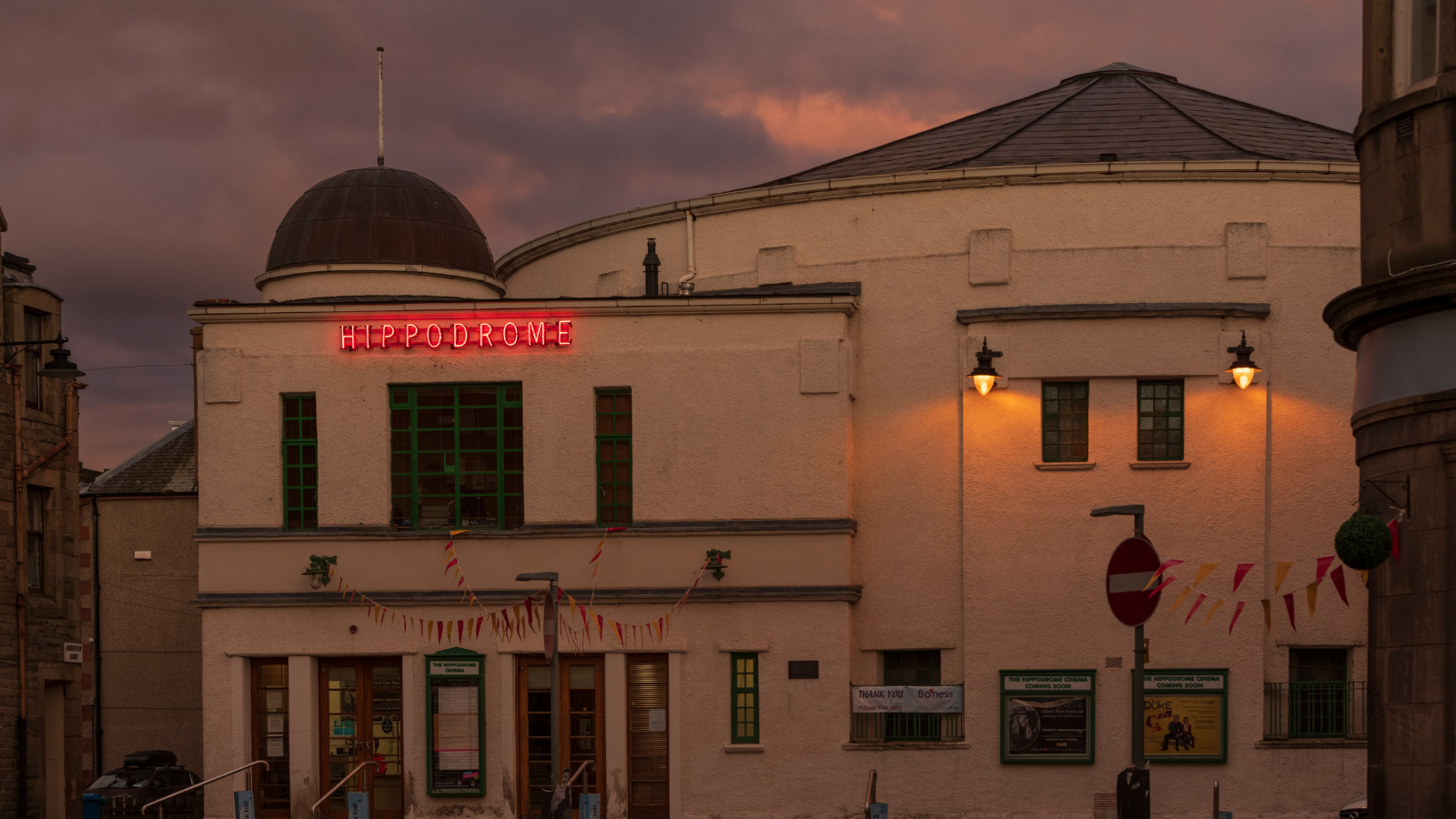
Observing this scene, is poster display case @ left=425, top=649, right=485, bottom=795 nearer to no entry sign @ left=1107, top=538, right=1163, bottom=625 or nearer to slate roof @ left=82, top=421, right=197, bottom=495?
slate roof @ left=82, top=421, right=197, bottom=495

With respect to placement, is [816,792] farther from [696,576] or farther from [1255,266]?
[1255,266]

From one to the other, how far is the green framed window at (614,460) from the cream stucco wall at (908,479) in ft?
0.90

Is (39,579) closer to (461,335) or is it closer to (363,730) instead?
(363,730)

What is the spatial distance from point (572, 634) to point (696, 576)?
6.60ft

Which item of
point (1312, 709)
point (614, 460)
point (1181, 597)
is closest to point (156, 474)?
point (614, 460)

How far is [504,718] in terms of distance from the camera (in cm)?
2553

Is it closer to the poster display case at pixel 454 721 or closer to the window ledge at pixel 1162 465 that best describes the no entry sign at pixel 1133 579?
the window ledge at pixel 1162 465

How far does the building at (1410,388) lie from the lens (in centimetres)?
1389

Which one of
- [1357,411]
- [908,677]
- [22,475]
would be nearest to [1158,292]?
[908,677]

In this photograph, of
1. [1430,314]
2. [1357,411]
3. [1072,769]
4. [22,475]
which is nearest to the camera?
[1430,314]

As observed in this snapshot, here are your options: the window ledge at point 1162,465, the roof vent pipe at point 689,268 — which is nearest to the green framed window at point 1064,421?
the window ledge at point 1162,465

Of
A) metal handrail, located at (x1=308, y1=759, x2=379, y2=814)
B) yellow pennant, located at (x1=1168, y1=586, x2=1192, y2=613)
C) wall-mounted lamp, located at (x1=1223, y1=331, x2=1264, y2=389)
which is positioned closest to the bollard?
metal handrail, located at (x1=308, y1=759, x2=379, y2=814)

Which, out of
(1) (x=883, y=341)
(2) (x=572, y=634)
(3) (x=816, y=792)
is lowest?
(3) (x=816, y=792)

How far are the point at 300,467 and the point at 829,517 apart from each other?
7947mm
